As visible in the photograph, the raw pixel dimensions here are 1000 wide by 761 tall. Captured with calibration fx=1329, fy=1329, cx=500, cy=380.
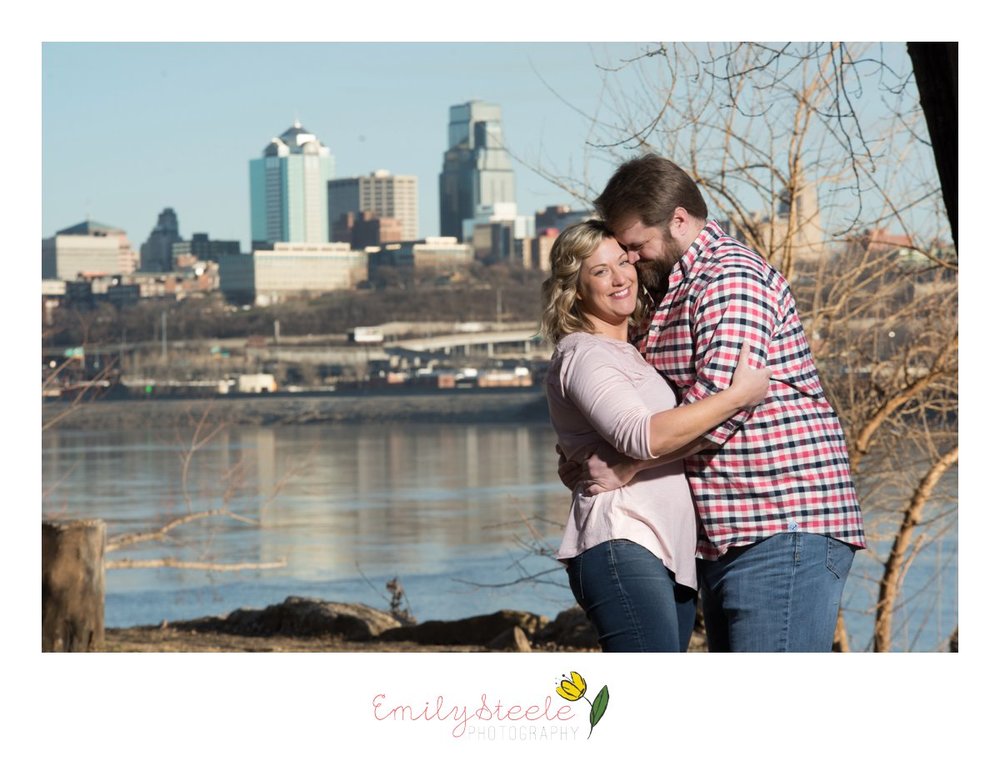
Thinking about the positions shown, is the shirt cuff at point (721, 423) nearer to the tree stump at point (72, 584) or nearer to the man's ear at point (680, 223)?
the man's ear at point (680, 223)

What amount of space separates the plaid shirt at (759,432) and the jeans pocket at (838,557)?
0.7 inches

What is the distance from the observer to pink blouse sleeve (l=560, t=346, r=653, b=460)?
2328 millimetres

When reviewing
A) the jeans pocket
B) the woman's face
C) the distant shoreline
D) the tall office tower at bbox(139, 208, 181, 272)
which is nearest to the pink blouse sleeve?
the woman's face

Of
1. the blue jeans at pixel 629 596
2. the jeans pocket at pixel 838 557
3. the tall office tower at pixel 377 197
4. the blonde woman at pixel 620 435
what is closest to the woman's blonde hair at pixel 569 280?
the blonde woman at pixel 620 435

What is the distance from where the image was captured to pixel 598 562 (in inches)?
94.3

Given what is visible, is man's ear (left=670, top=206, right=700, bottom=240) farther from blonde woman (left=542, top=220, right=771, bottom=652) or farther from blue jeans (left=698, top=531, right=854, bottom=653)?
blue jeans (left=698, top=531, right=854, bottom=653)

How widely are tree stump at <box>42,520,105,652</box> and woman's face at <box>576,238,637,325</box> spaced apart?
11.7ft

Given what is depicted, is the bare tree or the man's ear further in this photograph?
the bare tree

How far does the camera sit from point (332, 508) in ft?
118

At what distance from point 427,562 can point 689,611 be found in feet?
83.4

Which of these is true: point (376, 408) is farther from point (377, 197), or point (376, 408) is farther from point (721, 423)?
point (721, 423)

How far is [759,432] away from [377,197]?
4878cm
